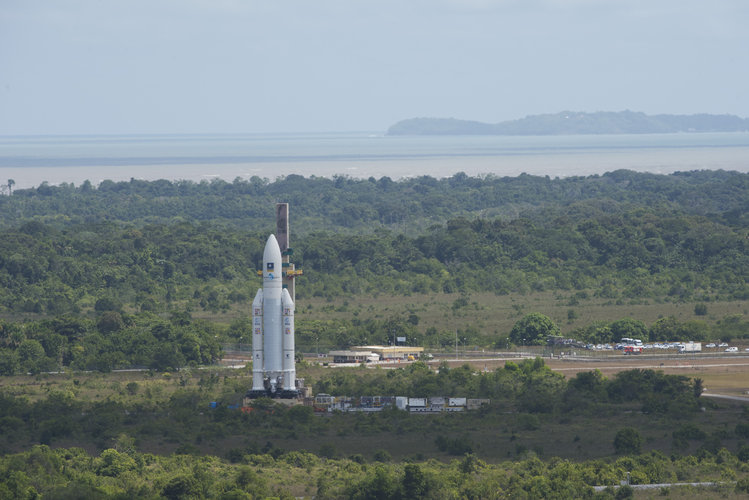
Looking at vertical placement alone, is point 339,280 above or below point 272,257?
below

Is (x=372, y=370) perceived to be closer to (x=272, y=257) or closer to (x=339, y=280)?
(x=272, y=257)

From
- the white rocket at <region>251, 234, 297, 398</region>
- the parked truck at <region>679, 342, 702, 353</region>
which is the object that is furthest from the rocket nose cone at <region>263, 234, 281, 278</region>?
the parked truck at <region>679, 342, 702, 353</region>

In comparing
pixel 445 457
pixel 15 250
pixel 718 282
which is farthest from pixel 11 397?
pixel 718 282

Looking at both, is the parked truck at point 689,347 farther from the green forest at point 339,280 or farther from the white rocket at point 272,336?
the white rocket at point 272,336

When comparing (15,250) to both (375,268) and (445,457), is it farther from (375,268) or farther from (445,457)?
(445,457)

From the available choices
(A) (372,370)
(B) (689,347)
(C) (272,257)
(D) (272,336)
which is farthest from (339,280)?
(D) (272,336)

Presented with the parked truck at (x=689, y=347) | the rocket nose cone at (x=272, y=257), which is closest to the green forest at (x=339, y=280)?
the parked truck at (x=689, y=347)
